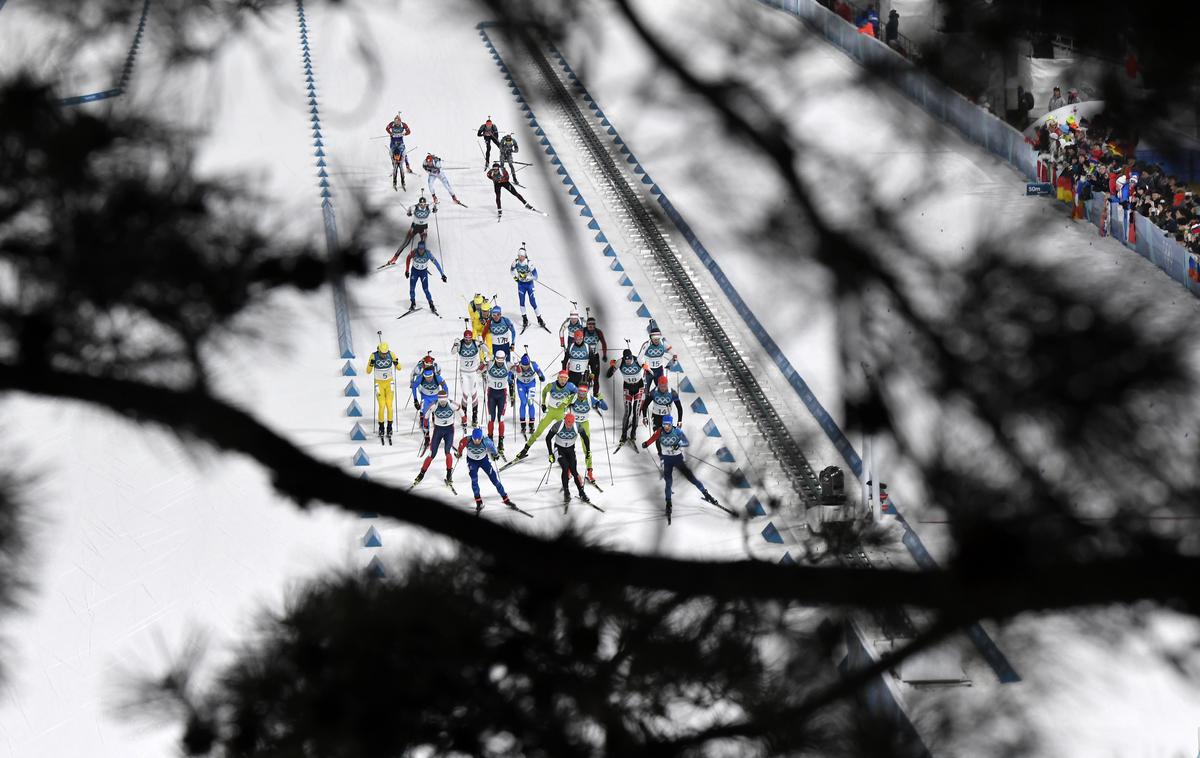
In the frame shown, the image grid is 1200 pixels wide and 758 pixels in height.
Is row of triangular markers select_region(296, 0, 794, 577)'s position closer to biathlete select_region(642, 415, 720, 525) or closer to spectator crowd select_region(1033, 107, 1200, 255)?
biathlete select_region(642, 415, 720, 525)

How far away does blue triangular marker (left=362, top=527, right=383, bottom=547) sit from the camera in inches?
158

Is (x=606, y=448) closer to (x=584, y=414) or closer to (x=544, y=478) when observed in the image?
(x=544, y=478)

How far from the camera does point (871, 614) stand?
3066 millimetres

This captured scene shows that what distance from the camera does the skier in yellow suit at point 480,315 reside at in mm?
18281

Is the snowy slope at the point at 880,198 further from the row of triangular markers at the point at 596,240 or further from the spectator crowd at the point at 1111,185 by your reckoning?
the spectator crowd at the point at 1111,185

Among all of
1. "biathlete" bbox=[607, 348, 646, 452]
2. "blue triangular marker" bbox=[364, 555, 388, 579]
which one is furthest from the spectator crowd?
"blue triangular marker" bbox=[364, 555, 388, 579]

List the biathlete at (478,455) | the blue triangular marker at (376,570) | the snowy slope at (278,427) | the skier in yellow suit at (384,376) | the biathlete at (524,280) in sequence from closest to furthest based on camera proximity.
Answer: the snowy slope at (278,427), the blue triangular marker at (376,570), the biathlete at (478,455), the skier in yellow suit at (384,376), the biathlete at (524,280)

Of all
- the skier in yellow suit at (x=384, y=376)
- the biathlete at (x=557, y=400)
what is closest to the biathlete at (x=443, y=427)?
the biathlete at (x=557, y=400)

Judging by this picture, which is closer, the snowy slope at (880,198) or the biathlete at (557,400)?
the snowy slope at (880,198)

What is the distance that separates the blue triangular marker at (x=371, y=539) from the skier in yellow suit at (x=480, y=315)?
13.8 meters

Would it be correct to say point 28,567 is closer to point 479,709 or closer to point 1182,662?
point 479,709

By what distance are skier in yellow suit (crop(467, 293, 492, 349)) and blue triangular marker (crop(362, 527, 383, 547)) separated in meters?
13.8

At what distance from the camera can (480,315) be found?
18.5 meters

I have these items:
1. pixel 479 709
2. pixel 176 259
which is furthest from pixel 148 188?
pixel 479 709
